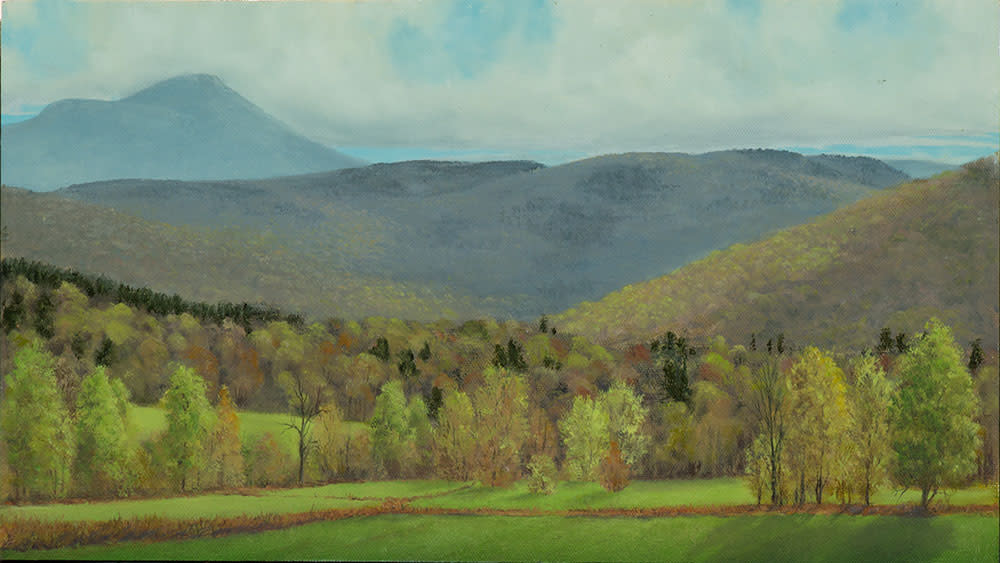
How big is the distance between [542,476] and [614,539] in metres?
0.98

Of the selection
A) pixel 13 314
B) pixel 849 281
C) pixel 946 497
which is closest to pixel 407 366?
pixel 13 314

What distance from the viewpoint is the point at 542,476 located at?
8.59 m

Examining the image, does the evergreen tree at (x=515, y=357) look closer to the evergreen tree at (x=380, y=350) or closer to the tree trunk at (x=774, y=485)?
the evergreen tree at (x=380, y=350)

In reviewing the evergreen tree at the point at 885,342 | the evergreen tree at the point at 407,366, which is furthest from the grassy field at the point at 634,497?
the evergreen tree at the point at 885,342

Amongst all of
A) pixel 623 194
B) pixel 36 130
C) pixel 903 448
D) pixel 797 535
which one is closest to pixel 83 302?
pixel 36 130

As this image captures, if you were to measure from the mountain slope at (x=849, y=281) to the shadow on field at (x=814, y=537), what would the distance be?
1849 millimetres

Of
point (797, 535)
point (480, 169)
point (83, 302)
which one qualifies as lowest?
point (797, 535)

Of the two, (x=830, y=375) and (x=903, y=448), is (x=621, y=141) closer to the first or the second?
(x=830, y=375)

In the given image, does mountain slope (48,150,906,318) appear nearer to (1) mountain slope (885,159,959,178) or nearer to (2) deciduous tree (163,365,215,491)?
(1) mountain slope (885,159,959,178)

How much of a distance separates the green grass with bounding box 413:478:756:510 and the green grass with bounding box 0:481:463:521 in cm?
21

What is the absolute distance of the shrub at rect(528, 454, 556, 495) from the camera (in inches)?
338

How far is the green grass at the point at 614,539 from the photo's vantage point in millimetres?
8484

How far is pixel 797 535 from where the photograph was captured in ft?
28.1

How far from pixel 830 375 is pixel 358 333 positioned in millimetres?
5034
